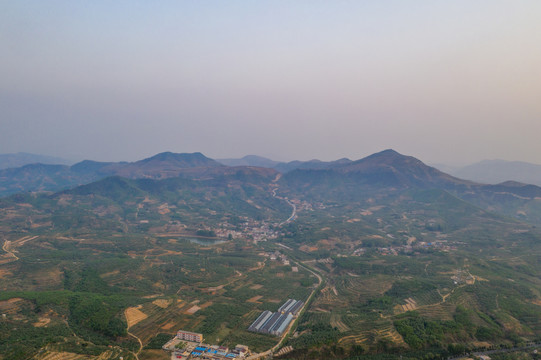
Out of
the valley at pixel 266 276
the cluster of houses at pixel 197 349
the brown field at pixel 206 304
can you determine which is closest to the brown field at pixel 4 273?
the valley at pixel 266 276

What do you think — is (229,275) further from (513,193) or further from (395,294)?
(513,193)

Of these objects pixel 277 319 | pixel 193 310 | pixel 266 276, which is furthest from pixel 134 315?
pixel 266 276

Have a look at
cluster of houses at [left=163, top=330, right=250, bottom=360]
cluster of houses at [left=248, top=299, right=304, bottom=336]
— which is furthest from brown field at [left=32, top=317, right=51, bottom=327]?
cluster of houses at [left=248, top=299, right=304, bottom=336]

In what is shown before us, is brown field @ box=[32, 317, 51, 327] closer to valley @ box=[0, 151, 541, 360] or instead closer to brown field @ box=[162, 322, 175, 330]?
valley @ box=[0, 151, 541, 360]

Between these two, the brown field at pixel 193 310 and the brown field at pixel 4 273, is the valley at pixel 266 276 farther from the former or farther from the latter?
the brown field at pixel 4 273

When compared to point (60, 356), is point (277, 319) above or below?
below

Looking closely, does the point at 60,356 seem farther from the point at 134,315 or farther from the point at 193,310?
the point at 193,310

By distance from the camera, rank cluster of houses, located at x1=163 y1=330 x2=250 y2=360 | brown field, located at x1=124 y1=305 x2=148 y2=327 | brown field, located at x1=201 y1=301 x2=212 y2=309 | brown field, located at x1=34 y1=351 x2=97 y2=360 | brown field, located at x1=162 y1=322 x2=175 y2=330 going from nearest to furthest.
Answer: brown field, located at x1=34 y1=351 x2=97 y2=360 → cluster of houses, located at x1=163 y1=330 x2=250 y2=360 → brown field, located at x1=162 y1=322 x2=175 y2=330 → brown field, located at x1=124 y1=305 x2=148 y2=327 → brown field, located at x1=201 y1=301 x2=212 y2=309

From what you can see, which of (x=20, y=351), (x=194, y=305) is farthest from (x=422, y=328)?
(x=20, y=351)
